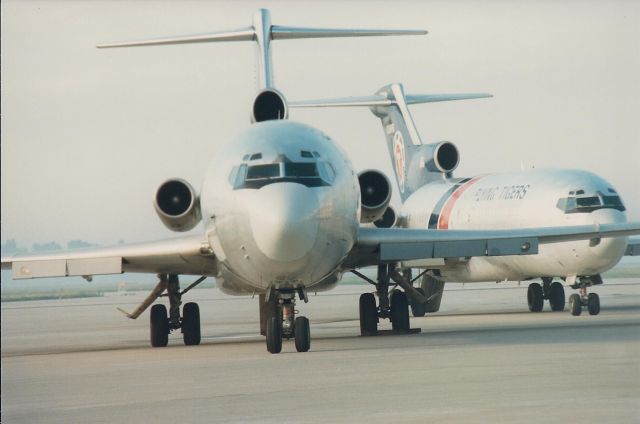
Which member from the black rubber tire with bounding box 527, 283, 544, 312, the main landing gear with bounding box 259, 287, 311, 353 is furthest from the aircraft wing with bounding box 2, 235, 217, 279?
the black rubber tire with bounding box 527, 283, 544, 312

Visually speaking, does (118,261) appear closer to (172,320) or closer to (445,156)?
(172,320)

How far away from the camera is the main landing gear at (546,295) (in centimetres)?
3084

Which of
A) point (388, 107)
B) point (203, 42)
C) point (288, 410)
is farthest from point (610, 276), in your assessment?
point (288, 410)

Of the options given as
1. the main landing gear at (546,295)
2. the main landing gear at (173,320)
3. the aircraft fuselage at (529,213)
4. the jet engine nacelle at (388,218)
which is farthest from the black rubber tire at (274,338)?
the main landing gear at (546,295)

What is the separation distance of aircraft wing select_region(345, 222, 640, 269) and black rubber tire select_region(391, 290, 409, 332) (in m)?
1.10

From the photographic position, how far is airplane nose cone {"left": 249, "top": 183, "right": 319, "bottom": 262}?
16.3 metres

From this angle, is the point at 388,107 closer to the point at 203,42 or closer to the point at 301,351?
the point at 203,42

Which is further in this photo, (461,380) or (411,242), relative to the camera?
(411,242)

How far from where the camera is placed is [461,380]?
1212 cm

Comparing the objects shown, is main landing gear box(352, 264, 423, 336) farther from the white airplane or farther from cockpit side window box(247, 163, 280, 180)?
cockpit side window box(247, 163, 280, 180)

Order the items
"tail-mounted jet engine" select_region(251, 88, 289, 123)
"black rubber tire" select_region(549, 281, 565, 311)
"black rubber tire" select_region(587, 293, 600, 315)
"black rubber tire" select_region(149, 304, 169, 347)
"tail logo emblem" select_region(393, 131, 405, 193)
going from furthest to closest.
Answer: "tail logo emblem" select_region(393, 131, 405, 193), "black rubber tire" select_region(549, 281, 565, 311), "black rubber tire" select_region(587, 293, 600, 315), "tail-mounted jet engine" select_region(251, 88, 289, 123), "black rubber tire" select_region(149, 304, 169, 347)

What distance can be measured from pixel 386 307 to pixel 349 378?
30.3 ft

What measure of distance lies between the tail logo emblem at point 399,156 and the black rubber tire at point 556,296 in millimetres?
8987

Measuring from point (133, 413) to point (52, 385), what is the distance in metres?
3.40
